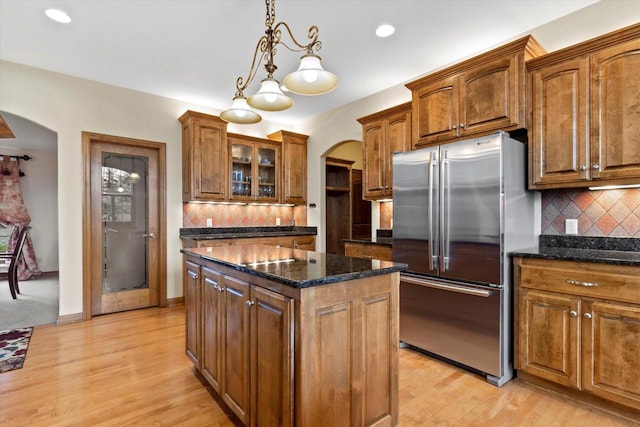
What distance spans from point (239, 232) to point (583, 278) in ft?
14.1

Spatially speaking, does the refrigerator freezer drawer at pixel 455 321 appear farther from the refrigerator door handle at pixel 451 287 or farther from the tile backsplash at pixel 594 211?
the tile backsplash at pixel 594 211

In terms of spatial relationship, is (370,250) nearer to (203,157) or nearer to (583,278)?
(583,278)

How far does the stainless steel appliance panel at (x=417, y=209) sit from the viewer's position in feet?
9.02

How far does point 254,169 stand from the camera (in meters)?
5.15

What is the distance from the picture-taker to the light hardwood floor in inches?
78.7

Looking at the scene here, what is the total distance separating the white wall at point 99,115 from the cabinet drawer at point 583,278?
185 centimetres

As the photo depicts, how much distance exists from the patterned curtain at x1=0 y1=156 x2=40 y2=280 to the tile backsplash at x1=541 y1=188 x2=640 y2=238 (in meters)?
8.25

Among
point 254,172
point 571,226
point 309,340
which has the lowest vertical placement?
point 309,340

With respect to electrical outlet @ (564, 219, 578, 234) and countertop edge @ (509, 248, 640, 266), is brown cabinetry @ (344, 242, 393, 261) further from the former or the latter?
electrical outlet @ (564, 219, 578, 234)

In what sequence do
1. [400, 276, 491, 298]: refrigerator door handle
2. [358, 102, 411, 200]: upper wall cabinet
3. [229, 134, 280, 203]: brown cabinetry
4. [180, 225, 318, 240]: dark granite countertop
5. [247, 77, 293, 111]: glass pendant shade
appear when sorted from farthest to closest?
[229, 134, 280, 203]: brown cabinetry
[180, 225, 318, 240]: dark granite countertop
[358, 102, 411, 200]: upper wall cabinet
[400, 276, 491, 298]: refrigerator door handle
[247, 77, 293, 111]: glass pendant shade

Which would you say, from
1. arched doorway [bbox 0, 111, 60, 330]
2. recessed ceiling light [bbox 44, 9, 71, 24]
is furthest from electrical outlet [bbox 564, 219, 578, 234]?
arched doorway [bbox 0, 111, 60, 330]

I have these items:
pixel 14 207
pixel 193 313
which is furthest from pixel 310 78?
pixel 14 207

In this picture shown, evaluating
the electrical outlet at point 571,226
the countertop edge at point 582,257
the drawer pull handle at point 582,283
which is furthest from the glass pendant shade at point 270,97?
the electrical outlet at point 571,226

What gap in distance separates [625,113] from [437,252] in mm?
1521
